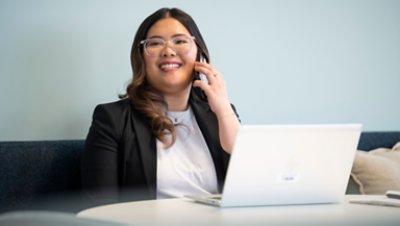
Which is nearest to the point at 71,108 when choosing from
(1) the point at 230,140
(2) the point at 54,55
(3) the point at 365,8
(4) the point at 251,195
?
(2) the point at 54,55

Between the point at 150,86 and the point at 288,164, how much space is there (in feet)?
3.03

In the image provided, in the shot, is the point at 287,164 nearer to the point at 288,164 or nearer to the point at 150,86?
the point at 288,164

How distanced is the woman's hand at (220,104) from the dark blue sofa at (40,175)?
492 mm

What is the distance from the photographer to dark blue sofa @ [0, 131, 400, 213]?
6.39ft

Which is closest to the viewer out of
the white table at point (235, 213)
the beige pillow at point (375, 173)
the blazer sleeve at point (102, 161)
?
the white table at point (235, 213)

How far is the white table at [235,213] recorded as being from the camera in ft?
3.90

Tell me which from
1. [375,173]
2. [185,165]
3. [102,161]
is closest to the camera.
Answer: [102,161]

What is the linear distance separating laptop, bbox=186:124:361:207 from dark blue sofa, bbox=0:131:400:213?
742mm

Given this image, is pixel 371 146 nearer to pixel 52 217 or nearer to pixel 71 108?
pixel 71 108

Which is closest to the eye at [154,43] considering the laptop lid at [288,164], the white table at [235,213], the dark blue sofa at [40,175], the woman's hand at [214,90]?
the woman's hand at [214,90]

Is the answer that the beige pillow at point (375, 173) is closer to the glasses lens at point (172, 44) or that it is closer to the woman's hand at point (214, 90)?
the woman's hand at point (214, 90)

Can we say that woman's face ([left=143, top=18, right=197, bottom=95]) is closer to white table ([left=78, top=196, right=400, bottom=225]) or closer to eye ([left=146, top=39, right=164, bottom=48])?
eye ([left=146, top=39, right=164, bottom=48])

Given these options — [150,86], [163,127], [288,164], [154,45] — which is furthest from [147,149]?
[288,164]

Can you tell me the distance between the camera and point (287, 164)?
4.47 ft
